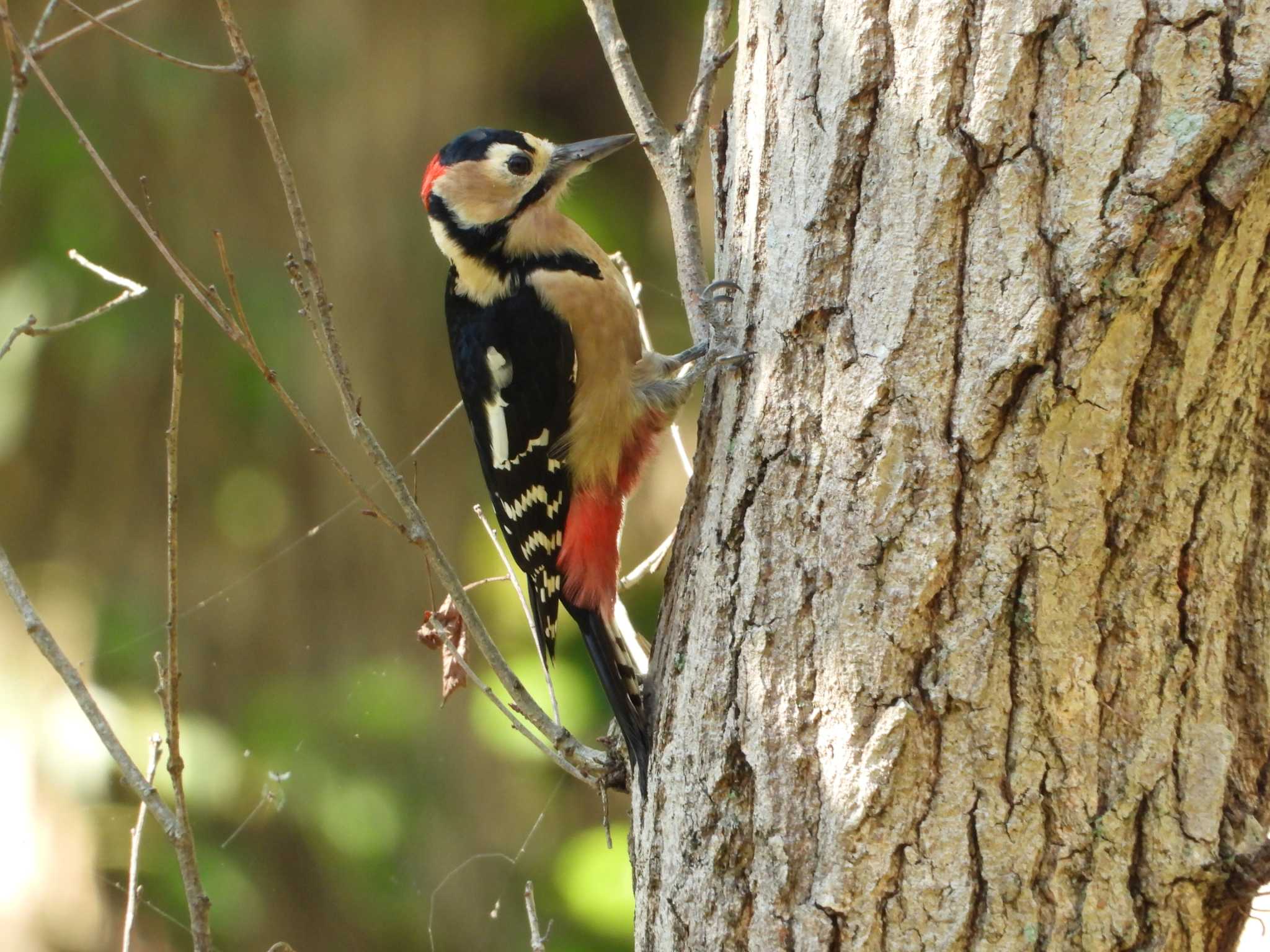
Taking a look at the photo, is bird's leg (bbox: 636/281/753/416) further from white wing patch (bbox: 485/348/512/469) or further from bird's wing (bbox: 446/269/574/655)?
white wing patch (bbox: 485/348/512/469)

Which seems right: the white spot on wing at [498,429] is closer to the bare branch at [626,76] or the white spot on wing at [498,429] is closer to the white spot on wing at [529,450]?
the white spot on wing at [529,450]

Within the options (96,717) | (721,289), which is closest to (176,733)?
(96,717)

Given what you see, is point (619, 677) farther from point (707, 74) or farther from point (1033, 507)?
point (707, 74)

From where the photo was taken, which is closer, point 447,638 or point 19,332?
point 19,332

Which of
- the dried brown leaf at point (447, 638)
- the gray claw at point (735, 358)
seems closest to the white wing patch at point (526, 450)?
the dried brown leaf at point (447, 638)

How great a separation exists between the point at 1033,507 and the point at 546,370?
157 cm

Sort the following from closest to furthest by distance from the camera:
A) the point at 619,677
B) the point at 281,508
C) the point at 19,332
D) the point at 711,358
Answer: the point at 19,332 → the point at 711,358 → the point at 619,677 → the point at 281,508

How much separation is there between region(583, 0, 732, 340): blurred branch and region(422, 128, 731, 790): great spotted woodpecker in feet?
1.33

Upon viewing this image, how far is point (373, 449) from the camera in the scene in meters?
1.83

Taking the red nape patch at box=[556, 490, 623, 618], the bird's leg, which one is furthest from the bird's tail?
the bird's leg

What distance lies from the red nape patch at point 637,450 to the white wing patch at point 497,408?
0.29 m

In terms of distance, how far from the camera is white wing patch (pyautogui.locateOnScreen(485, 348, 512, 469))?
278 centimetres

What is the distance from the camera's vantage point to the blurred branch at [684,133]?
7.11 ft

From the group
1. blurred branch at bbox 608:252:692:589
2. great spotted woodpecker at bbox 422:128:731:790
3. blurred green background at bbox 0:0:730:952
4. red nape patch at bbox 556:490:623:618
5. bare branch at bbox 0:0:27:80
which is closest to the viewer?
bare branch at bbox 0:0:27:80
